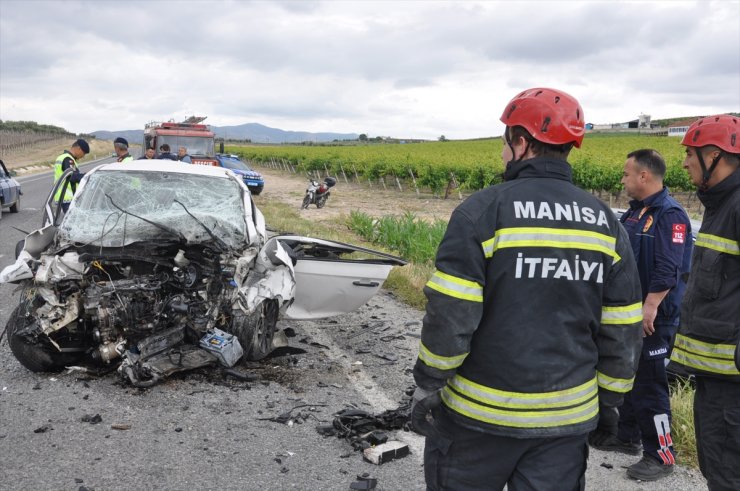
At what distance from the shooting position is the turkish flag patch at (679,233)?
3709 mm

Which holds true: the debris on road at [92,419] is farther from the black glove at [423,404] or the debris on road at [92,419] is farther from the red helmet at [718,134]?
the red helmet at [718,134]

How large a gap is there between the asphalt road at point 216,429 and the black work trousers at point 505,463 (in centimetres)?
143

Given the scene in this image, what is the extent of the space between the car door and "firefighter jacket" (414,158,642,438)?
11.7ft

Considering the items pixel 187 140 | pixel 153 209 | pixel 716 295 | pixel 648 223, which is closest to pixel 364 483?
pixel 716 295

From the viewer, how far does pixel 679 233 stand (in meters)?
3.72

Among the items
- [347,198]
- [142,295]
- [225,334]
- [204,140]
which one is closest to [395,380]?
[225,334]

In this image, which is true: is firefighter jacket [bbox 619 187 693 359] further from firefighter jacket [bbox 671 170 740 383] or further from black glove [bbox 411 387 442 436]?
black glove [bbox 411 387 442 436]

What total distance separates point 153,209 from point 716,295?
4.41m

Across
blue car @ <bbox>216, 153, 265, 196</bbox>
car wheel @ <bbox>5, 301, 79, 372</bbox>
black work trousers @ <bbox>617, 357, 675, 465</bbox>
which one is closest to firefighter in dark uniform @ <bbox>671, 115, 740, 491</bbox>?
black work trousers @ <bbox>617, 357, 675, 465</bbox>

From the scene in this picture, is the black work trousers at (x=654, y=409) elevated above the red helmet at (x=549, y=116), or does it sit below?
below

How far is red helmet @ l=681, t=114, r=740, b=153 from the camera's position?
2832mm

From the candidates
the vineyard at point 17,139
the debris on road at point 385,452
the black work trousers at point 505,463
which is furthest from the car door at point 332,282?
the vineyard at point 17,139

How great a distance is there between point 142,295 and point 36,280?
76cm

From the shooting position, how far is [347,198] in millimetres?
29266
